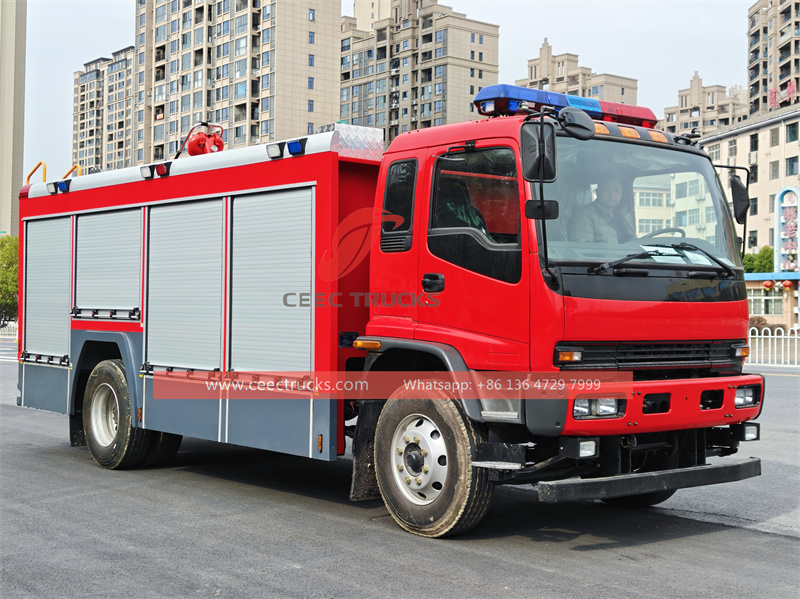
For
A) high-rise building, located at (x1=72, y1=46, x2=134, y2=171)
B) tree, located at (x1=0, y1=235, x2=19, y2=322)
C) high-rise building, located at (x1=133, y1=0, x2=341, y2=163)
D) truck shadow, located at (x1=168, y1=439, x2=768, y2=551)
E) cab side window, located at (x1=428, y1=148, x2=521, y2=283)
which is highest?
high-rise building, located at (x1=72, y1=46, x2=134, y2=171)

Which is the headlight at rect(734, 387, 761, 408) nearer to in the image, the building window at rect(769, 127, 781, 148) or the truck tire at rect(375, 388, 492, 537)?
the truck tire at rect(375, 388, 492, 537)

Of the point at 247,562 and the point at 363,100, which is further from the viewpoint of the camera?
the point at 363,100

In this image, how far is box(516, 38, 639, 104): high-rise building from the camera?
137250 millimetres

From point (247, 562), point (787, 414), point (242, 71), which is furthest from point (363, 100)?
point (247, 562)

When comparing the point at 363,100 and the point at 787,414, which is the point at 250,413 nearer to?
the point at 787,414

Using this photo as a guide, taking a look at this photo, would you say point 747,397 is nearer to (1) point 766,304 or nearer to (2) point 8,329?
(1) point 766,304

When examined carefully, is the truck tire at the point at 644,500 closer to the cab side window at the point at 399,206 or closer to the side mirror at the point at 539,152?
the cab side window at the point at 399,206

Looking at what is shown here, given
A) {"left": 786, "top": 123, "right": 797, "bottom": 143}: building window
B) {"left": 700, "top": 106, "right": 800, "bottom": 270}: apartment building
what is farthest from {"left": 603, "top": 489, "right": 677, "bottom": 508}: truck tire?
{"left": 786, "top": 123, "right": 797, "bottom": 143}: building window

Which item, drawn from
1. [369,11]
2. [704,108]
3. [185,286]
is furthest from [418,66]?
[185,286]

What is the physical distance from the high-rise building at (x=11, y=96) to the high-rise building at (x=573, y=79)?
2793 inches

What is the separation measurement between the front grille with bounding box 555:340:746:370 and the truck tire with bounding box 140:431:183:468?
503cm

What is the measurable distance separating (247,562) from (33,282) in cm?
619

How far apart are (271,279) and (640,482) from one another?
11.0 ft

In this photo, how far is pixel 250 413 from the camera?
295 inches
